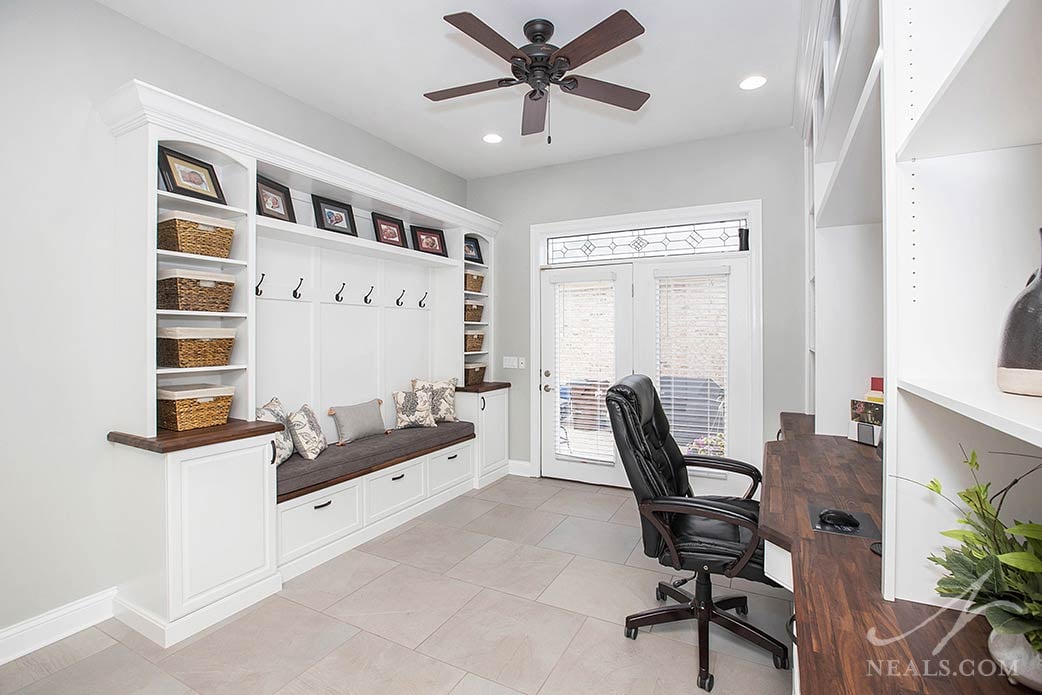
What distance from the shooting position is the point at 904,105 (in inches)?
37.5

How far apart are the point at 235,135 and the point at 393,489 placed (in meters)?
2.41

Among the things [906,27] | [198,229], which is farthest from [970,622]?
[198,229]

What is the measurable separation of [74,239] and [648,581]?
3.36m

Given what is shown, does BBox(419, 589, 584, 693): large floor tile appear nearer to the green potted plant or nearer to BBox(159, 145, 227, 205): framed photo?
the green potted plant

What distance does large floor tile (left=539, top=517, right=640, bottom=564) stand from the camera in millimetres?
3247

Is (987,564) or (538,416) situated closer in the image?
(987,564)

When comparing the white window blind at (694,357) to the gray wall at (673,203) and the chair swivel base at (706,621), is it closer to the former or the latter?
the gray wall at (673,203)

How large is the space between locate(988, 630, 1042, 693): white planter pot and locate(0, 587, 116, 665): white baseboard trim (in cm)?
333

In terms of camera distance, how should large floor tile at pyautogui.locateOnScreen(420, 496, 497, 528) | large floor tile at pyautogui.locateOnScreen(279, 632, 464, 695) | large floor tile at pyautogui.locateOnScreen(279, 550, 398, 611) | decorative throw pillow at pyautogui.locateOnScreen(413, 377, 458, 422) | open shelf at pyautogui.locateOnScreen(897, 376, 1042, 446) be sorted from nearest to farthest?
open shelf at pyautogui.locateOnScreen(897, 376, 1042, 446) → large floor tile at pyautogui.locateOnScreen(279, 632, 464, 695) → large floor tile at pyautogui.locateOnScreen(279, 550, 398, 611) → large floor tile at pyautogui.locateOnScreen(420, 496, 497, 528) → decorative throw pillow at pyautogui.locateOnScreen(413, 377, 458, 422)

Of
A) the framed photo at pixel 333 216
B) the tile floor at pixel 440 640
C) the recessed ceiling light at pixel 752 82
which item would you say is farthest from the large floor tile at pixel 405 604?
the recessed ceiling light at pixel 752 82

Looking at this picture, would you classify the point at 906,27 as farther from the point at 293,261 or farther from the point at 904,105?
the point at 293,261

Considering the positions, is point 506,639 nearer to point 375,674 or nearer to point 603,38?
point 375,674

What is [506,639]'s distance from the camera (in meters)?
2.34

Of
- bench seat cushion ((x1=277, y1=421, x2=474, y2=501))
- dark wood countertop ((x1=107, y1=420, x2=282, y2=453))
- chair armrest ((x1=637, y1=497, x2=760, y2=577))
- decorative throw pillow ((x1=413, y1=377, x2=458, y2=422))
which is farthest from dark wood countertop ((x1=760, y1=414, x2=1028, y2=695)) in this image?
decorative throw pillow ((x1=413, y1=377, x2=458, y2=422))
